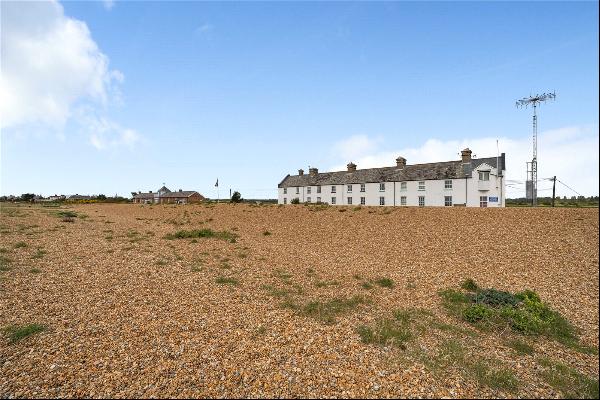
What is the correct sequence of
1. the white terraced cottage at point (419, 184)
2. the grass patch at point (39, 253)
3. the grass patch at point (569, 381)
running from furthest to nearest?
the white terraced cottage at point (419, 184), the grass patch at point (39, 253), the grass patch at point (569, 381)

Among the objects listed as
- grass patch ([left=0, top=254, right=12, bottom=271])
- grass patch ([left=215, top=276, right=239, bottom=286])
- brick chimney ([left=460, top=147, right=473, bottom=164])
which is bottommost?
grass patch ([left=215, top=276, right=239, bottom=286])

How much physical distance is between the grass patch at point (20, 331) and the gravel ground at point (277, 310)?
0.16 meters

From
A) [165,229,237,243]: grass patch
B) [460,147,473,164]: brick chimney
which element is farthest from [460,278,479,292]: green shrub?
[460,147,473,164]: brick chimney

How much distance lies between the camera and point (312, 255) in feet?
64.7

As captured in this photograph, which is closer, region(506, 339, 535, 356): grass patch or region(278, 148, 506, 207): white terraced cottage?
region(506, 339, 535, 356): grass patch

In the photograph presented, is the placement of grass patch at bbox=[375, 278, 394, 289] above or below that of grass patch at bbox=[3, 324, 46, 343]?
above

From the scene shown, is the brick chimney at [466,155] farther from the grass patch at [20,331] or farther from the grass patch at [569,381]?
the grass patch at [20,331]

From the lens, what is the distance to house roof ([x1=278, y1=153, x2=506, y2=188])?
1950 inches

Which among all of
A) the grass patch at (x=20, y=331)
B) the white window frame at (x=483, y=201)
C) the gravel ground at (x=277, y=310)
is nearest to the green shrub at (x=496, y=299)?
the gravel ground at (x=277, y=310)

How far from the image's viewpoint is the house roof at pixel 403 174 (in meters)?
49.5

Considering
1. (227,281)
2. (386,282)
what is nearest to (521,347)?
(386,282)

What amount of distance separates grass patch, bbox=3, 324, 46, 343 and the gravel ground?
0.16m

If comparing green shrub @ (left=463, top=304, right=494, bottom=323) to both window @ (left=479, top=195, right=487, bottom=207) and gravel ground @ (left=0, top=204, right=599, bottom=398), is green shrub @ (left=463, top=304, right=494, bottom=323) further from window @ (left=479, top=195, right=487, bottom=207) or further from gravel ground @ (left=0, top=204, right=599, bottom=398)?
window @ (left=479, top=195, right=487, bottom=207)

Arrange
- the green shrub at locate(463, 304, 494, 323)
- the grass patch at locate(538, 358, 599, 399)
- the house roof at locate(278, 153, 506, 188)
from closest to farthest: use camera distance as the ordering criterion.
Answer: the grass patch at locate(538, 358, 599, 399) < the green shrub at locate(463, 304, 494, 323) < the house roof at locate(278, 153, 506, 188)
